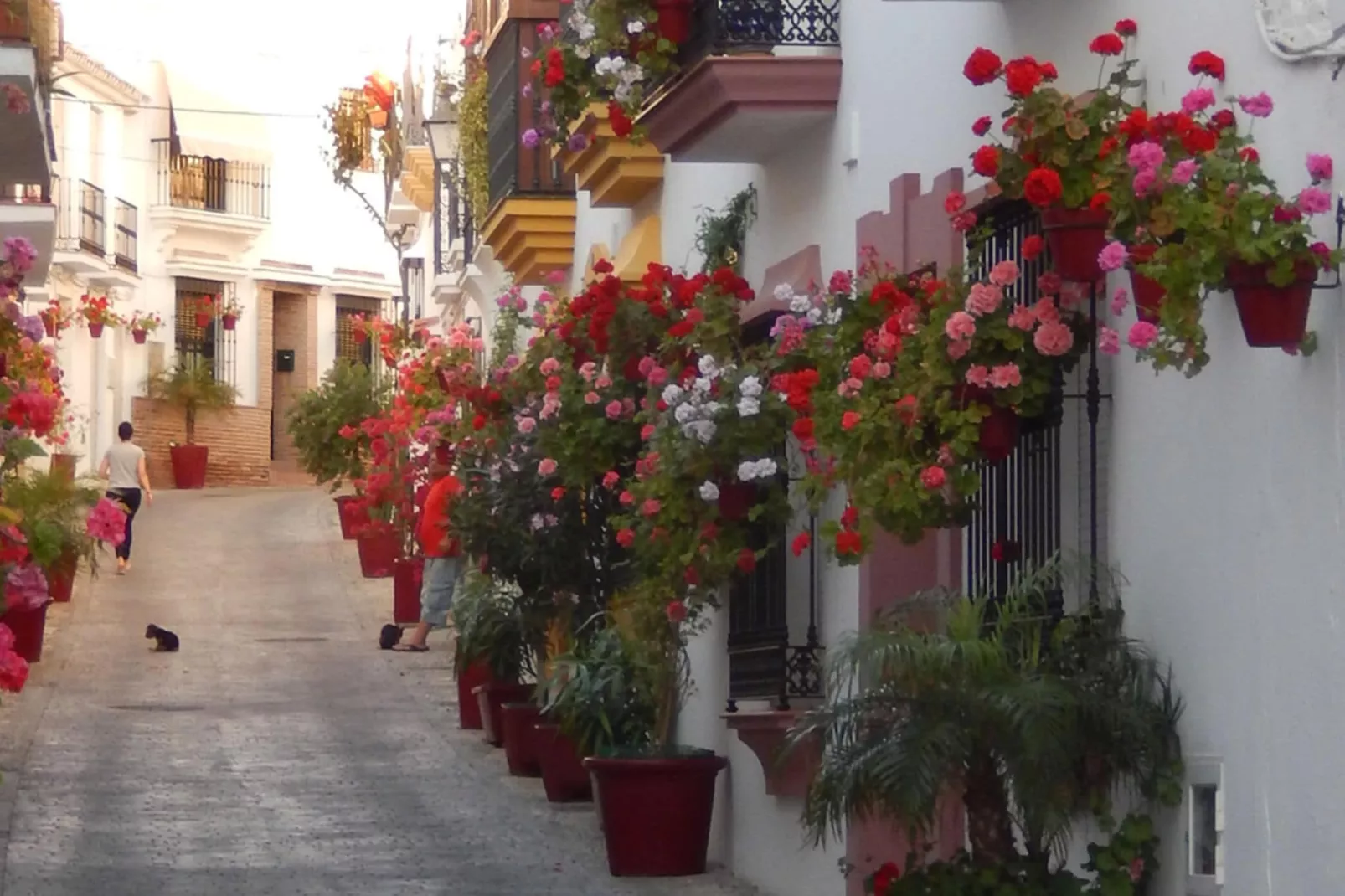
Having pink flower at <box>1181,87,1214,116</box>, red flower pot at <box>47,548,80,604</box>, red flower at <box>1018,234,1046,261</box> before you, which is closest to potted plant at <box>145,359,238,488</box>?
red flower pot at <box>47,548,80,604</box>

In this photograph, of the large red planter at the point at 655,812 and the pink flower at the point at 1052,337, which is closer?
the pink flower at the point at 1052,337

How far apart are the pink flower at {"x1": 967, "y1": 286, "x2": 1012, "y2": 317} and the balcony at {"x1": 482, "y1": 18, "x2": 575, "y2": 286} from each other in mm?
9028

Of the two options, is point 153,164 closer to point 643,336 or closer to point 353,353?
point 353,353

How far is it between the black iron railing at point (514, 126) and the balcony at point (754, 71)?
5041mm

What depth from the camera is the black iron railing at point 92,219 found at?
37.1 meters

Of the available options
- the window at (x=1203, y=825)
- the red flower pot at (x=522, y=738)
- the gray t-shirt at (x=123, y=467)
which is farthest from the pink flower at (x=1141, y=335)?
the gray t-shirt at (x=123, y=467)

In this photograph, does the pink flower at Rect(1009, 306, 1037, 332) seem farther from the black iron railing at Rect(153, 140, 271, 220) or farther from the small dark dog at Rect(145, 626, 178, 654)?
the black iron railing at Rect(153, 140, 271, 220)

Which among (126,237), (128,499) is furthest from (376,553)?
(126,237)

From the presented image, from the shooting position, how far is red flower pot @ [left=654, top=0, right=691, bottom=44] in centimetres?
999

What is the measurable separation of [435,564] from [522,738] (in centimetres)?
488

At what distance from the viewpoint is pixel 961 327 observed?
21.4ft

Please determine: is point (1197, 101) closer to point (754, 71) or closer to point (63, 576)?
point (754, 71)

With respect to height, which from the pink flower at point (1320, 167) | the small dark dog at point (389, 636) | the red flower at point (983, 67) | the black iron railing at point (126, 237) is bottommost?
the small dark dog at point (389, 636)

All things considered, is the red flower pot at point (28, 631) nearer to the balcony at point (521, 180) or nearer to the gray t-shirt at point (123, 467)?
the balcony at point (521, 180)
